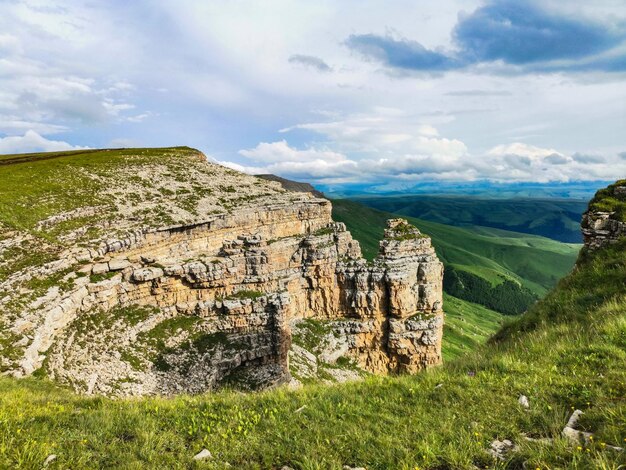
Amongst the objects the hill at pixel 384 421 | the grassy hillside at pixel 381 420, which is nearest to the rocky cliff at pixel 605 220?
the hill at pixel 384 421

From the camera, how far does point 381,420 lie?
10352mm

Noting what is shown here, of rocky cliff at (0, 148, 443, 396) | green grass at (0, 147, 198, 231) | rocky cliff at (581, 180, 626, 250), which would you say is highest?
green grass at (0, 147, 198, 231)

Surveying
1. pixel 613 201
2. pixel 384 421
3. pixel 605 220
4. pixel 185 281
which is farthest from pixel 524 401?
pixel 185 281

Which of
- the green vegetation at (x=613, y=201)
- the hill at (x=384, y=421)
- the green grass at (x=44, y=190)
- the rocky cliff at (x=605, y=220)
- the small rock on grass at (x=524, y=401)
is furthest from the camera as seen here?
the green grass at (x=44, y=190)

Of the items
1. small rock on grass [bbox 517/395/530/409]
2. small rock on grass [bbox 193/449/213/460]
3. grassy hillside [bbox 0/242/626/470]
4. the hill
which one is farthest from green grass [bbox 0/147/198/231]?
small rock on grass [bbox 517/395/530/409]

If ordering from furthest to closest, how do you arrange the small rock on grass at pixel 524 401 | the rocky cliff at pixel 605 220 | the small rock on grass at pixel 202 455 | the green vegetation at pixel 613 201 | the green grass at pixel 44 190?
the green grass at pixel 44 190, the green vegetation at pixel 613 201, the rocky cliff at pixel 605 220, the small rock on grass at pixel 524 401, the small rock on grass at pixel 202 455

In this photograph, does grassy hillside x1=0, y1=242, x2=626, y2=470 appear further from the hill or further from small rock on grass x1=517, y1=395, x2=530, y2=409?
small rock on grass x1=517, y1=395, x2=530, y2=409

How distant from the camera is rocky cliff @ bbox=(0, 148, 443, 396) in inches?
1449

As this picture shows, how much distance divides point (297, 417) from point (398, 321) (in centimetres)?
6675

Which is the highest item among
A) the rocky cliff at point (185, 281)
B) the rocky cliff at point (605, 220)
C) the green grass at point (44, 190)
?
the green grass at point (44, 190)

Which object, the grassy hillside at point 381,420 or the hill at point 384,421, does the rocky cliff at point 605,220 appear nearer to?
the hill at point 384,421

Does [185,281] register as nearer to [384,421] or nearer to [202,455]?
[202,455]

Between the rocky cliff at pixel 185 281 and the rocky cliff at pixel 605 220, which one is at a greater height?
the rocky cliff at pixel 605 220

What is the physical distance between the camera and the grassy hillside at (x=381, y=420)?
8.54m
